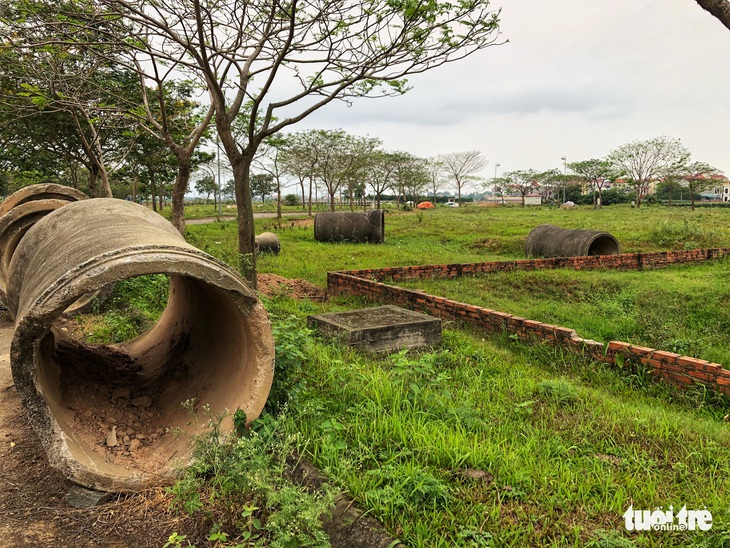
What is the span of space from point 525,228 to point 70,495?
20160 mm

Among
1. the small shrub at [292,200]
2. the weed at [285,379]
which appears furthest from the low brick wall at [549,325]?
the small shrub at [292,200]

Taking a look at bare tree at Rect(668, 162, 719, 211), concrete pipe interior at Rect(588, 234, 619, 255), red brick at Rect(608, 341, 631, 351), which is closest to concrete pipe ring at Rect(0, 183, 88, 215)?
red brick at Rect(608, 341, 631, 351)

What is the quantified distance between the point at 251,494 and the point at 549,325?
13.2 ft

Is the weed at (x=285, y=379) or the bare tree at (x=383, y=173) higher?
the bare tree at (x=383, y=173)

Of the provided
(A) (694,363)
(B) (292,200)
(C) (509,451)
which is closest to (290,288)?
(A) (694,363)

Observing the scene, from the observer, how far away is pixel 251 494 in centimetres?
301

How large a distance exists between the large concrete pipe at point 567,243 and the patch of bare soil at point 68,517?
11.9 metres

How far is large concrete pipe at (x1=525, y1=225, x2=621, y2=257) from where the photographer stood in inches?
513

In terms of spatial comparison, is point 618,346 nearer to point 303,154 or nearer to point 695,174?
point 303,154

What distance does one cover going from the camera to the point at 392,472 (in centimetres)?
287

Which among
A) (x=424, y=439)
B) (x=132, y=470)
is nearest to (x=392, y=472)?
(x=424, y=439)

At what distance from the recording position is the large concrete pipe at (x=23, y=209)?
8.55m

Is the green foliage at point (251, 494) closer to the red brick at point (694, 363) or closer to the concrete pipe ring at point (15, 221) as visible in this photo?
the red brick at point (694, 363)

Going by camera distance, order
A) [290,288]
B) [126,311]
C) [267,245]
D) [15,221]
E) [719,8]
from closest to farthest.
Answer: [719,8], [126,311], [15,221], [290,288], [267,245]
